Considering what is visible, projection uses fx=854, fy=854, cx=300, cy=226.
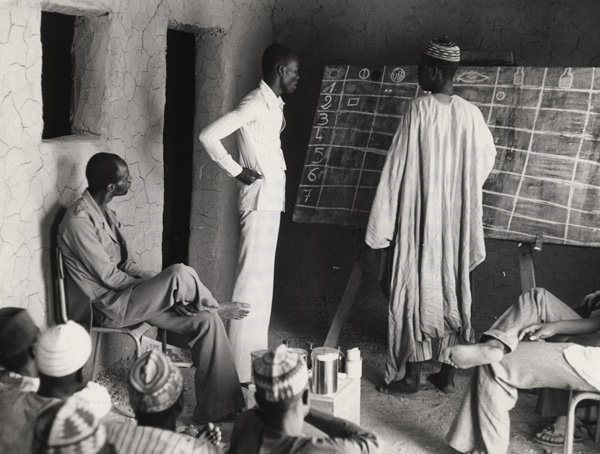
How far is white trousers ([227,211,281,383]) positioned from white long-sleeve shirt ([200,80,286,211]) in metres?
0.09

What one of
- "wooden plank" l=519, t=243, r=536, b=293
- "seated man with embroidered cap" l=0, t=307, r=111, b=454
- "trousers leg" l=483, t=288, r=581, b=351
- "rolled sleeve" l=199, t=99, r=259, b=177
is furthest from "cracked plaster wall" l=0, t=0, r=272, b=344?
"trousers leg" l=483, t=288, r=581, b=351

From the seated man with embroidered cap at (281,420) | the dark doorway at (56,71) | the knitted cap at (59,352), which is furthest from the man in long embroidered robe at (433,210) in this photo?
the knitted cap at (59,352)

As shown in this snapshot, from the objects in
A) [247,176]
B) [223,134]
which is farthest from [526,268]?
[223,134]

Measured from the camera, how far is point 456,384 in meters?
5.37

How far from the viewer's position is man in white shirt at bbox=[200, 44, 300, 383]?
5.03 m

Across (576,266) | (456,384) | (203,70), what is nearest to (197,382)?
(456,384)

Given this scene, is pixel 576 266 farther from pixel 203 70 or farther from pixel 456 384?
pixel 203 70

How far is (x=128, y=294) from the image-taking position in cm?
448

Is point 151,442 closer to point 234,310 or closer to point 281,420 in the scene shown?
point 281,420

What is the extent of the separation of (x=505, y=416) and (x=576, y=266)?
8.43ft

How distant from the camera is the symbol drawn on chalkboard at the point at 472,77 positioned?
5.60m

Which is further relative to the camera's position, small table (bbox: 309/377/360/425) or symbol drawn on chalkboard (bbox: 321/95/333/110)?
symbol drawn on chalkboard (bbox: 321/95/333/110)

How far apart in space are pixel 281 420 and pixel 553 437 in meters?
2.32

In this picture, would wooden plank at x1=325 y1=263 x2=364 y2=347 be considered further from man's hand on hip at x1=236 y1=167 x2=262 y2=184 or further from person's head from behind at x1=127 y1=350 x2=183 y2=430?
person's head from behind at x1=127 y1=350 x2=183 y2=430
